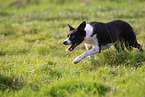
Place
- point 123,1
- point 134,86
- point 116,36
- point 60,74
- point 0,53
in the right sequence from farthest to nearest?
point 123,1 → point 0,53 → point 116,36 → point 60,74 → point 134,86

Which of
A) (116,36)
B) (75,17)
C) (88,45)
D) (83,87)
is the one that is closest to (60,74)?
(83,87)

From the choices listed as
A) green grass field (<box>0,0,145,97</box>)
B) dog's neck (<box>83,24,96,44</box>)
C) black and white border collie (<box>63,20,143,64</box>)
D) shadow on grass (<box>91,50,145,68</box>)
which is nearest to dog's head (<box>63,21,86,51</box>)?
black and white border collie (<box>63,20,143,64</box>)

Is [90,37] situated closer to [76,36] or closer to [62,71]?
[76,36]

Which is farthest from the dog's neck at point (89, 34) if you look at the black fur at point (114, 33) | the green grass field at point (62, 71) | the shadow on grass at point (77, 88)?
the shadow on grass at point (77, 88)

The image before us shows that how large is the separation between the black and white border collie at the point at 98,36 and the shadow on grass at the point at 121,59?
0.27 metres

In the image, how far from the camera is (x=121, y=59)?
15.3ft

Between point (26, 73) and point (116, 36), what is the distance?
272 cm

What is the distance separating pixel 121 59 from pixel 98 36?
34.7 inches

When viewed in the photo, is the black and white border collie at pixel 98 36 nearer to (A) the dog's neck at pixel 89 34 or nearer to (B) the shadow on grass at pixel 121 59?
(A) the dog's neck at pixel 89 34

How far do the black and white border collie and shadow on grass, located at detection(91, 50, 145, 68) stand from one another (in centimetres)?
27

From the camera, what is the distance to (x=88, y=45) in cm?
518

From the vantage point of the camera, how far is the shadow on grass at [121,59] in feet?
14.5

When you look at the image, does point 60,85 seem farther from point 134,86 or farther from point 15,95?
point 134,86

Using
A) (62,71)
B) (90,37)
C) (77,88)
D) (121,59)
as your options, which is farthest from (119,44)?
(77,88)
